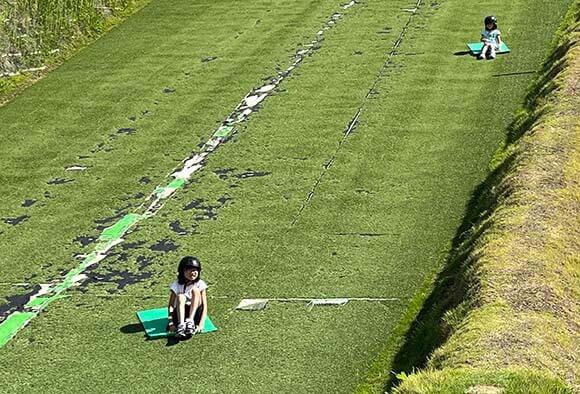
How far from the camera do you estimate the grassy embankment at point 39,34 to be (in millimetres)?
25875

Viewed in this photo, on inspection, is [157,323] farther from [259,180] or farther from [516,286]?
[259,180]

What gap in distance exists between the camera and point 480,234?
14.1 meters

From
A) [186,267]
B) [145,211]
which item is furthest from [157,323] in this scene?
[145,211]

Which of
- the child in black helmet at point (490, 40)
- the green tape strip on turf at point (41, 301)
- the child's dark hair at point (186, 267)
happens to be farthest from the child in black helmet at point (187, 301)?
the child in black helmet at point (490, 40)

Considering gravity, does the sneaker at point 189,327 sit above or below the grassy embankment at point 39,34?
above

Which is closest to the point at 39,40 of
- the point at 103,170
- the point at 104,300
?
the point at 103,170

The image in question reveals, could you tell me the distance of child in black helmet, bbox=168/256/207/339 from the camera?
12.9 m

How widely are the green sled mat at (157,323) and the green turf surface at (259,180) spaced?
0.45ft

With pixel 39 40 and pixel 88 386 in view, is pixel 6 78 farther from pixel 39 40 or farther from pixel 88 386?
pixel 88 386

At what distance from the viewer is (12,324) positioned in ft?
45.2

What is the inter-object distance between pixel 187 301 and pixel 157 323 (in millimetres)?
590

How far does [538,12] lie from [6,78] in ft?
43.2

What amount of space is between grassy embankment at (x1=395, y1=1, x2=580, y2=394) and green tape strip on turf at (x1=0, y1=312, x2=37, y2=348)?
4475 mm

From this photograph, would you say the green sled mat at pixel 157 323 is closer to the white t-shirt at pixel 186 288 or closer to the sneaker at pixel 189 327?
the sneaker at pixel 189 327
